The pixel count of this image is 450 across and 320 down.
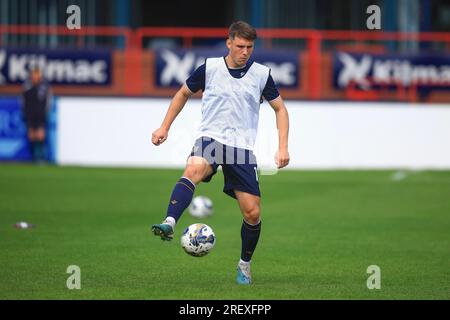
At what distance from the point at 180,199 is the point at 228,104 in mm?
960

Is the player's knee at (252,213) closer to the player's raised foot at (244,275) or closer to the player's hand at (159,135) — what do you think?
the player's raised foot at (244,275)

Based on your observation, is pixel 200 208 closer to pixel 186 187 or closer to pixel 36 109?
pixel 186 187

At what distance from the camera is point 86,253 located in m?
11.9

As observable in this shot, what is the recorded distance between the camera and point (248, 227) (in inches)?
388

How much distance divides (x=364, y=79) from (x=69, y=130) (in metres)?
7.14

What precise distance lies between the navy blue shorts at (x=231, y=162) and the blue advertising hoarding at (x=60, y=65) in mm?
17000

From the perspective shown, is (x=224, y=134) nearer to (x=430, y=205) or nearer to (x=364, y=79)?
(x=430, y=205)

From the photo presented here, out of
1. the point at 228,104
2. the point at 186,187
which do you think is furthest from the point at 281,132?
the point at 186,187

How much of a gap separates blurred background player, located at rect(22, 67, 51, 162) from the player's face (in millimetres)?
15004

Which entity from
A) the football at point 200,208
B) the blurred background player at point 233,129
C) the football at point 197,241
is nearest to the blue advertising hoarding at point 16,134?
the football at point 200,208

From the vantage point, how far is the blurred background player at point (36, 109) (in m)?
24.2

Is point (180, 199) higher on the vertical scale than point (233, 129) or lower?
lower

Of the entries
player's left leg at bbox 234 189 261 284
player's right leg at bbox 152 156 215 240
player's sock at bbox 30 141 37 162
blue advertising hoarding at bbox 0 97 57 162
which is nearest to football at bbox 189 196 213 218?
player's left leg at bbox 234 189 261 284

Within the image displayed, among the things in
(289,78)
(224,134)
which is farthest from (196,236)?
(289,78)
